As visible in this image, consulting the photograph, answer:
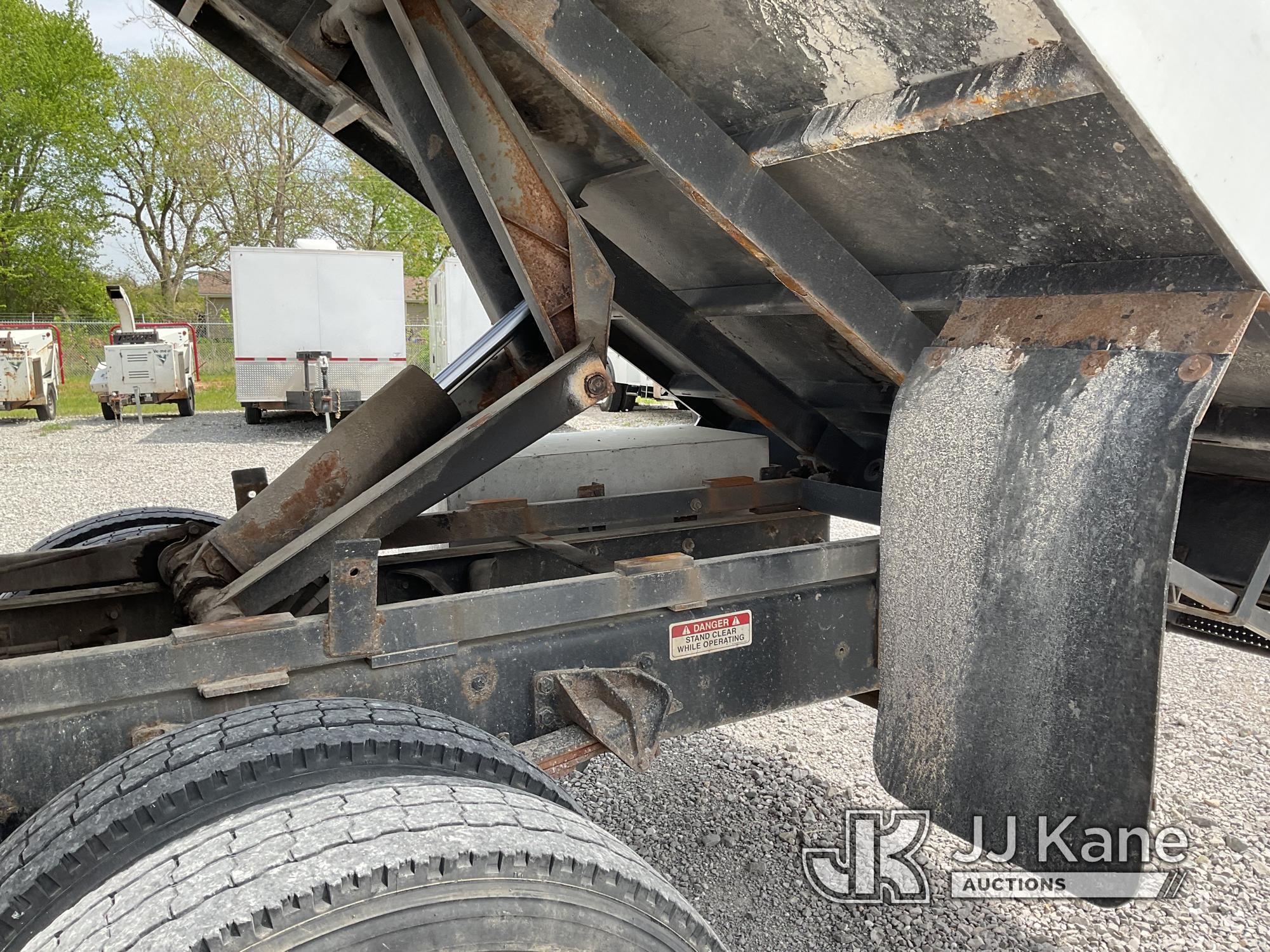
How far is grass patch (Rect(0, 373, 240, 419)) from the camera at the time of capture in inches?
772

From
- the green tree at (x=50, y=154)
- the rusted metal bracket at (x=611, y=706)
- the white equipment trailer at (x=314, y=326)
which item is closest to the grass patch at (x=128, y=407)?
the white equipment trailer at (x=314, y=326)

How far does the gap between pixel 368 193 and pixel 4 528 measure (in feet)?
84.4

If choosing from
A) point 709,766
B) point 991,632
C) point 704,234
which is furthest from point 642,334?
point 991,632

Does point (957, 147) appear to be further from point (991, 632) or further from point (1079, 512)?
point (991, 632)

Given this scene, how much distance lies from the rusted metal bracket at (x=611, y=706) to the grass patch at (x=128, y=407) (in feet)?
60.3

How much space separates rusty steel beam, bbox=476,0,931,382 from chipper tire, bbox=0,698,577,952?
118 cm

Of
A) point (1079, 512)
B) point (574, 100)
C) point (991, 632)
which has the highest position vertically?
point (574, 100)

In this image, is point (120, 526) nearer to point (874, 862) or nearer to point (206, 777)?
point (206, 777)

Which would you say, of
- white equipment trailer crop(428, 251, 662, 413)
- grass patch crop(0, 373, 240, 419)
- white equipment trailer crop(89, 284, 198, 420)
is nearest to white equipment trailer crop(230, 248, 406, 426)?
white equipment trailer crop(428, 251, 662, 413)

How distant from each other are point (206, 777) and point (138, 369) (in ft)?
58.5

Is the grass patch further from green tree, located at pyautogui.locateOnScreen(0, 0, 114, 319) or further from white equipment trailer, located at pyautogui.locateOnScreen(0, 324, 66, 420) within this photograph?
green tree, located at pyautogui.locateOnScreen(0, 0, 114, 319)

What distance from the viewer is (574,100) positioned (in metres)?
2.58

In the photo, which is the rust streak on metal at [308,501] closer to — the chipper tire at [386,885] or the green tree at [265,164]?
the chipper tire at [386,885]

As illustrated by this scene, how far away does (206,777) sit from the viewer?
1495 millimetres
